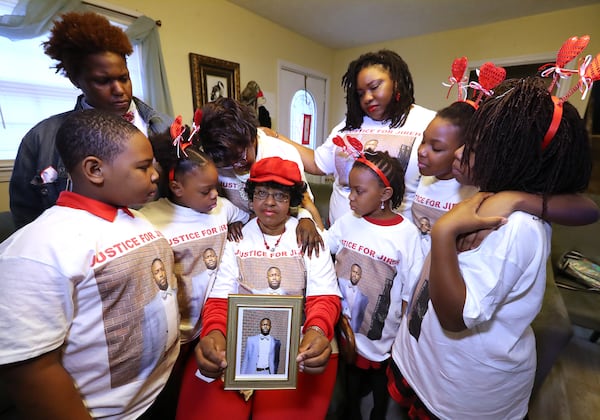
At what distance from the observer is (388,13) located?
3.37 meters

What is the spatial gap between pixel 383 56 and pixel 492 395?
4.45 feet

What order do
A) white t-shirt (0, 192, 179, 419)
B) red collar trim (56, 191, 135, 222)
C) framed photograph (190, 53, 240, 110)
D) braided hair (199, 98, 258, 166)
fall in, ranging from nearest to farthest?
white t-shirt (0, 192, 179, 419) < red collar trim (56, 191, 135, 222) < braided hair (199, 98, 258, 166) < framed photograph (190, 53, 240, 110)

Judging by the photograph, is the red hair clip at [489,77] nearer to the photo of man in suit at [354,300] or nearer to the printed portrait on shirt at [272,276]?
the photo of man in suit at [354,300]

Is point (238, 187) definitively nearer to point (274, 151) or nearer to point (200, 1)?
point (274, 151)

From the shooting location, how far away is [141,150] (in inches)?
27.9

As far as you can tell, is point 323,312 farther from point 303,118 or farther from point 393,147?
point 303,118

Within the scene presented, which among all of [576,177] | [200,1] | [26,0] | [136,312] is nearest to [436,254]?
[576,177]

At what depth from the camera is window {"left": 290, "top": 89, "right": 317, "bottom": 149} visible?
14.8 feet

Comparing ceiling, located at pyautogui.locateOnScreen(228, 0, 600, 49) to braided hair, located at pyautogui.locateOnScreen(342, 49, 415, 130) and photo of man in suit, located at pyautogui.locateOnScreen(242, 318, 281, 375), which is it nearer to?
braided hair, located at pyautogui.locateOnScreen(342, 49, 415, 130)

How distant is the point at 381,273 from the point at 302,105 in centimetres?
414

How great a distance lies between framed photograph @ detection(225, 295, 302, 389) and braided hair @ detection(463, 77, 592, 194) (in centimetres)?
62

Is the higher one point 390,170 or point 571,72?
point 571,72

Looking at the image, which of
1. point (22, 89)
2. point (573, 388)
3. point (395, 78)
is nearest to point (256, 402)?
point (395, 78)

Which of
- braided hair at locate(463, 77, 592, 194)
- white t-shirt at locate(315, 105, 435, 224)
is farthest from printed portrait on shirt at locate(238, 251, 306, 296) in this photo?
braided hair at locate(463, 77, 592, 194)
